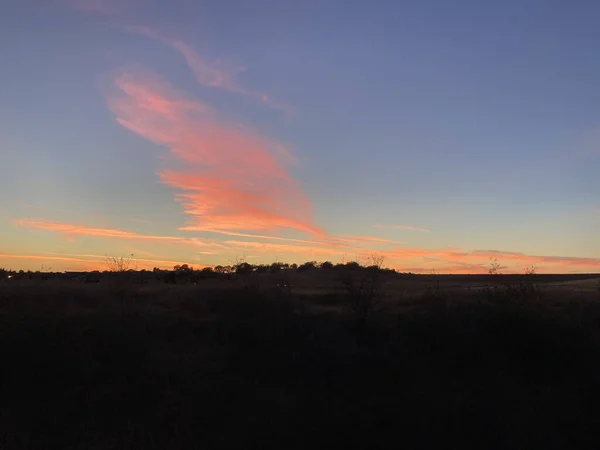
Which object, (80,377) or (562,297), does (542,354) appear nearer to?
(562,297)

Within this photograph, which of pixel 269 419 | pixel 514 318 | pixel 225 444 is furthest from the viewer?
pixel 514 318

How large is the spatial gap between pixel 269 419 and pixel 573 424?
30.9 ft

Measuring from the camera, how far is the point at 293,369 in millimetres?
22516

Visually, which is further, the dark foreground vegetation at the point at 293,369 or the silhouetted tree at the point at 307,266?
the silhouetted tree at the point at 307,266

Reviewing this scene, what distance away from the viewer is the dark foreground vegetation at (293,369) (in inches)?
666

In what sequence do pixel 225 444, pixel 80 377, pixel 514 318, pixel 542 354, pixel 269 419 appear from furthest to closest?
pixel 514 318 → pixel 542 354 → pixel 80 377 → pixel 269 419 → pixel 225 444

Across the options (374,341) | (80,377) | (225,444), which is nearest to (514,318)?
(374,341)

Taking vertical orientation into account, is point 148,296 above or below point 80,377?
above

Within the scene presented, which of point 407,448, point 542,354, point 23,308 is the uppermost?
point 23,308

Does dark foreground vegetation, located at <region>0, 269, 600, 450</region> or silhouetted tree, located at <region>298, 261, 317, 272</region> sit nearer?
dark foreground vegetation, located at <region>0, 269, 600, 450</region>

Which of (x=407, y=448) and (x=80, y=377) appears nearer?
(x=407, y=448)

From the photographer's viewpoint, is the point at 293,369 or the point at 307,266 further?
the point at 307,266

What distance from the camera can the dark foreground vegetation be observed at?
1691 cm

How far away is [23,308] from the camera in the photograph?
2594 cm
